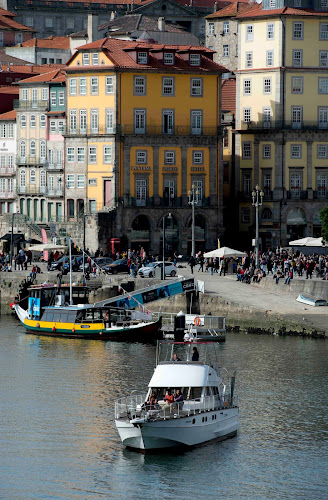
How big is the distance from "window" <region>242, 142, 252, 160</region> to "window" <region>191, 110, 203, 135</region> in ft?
19.8

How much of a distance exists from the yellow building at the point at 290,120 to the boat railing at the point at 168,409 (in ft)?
214

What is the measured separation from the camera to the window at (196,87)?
121m

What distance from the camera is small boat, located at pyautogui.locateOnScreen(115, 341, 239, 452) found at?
185 feet

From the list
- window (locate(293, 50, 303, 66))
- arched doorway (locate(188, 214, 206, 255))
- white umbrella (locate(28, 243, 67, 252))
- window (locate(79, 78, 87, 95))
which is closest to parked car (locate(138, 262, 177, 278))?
white umbrella (locate(28, 243, 67, 252))

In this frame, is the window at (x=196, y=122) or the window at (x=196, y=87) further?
the window at (x=196, y=87)

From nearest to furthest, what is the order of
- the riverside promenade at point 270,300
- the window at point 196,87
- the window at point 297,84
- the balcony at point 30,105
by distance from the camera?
the riverside promenade at point 270,300 < the window at point 196,87 < the window at point 297,84 < the balcony at point 30,105

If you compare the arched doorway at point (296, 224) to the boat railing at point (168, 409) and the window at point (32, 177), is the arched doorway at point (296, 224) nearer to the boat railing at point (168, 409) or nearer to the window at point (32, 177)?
the window at point (32, 177)

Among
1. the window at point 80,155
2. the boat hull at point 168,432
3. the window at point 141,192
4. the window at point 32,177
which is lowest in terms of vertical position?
the boat hull at point 168,432

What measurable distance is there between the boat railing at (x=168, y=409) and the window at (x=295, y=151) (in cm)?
6613

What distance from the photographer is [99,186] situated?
120188 millimetres

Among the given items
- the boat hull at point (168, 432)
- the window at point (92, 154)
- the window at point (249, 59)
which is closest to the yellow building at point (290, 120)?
the window at point (249, 59)

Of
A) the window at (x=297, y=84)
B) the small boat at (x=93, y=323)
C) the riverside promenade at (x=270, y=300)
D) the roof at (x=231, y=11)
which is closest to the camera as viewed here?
the small boat at (x=93, y=323)

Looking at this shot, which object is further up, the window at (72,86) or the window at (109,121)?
the window at (72,86)

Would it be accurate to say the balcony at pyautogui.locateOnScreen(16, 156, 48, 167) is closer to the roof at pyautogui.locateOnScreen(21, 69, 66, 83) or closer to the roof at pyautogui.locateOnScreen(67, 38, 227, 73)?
the roof at pyautogui.locateOnScreen(21, 69, 66, 83)
